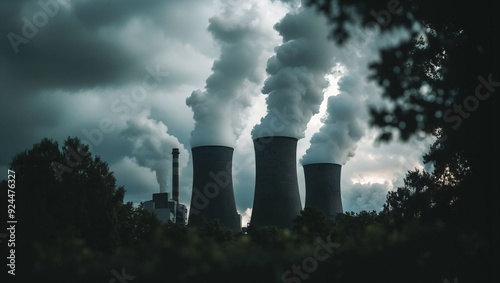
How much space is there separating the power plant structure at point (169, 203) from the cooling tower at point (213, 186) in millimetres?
23056

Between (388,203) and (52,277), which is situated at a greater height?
(388,203)

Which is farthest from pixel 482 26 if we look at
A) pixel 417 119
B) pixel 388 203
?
pixel 388 203

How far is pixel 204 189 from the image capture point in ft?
111

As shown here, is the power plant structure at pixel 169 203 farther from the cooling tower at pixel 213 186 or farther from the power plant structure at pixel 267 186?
the cooling tower at pixel 213 186

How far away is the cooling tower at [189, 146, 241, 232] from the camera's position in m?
34.1

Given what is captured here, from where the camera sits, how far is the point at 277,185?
107 ft

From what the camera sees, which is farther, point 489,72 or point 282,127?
point 282,127

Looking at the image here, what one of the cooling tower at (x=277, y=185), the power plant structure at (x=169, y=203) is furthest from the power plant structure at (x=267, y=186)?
the power plant structure at (x=169, y=203)

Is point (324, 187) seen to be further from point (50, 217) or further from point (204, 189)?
point (50, 217)

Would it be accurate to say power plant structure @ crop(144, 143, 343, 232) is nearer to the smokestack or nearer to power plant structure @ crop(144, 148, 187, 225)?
the smokestack

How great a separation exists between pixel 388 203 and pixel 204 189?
56.7ft

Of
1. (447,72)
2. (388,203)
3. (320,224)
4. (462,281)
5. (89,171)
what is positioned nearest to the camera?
(462,281)

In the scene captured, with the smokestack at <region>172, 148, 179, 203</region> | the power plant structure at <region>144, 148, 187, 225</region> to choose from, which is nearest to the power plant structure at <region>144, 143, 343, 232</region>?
the smokestack at <region>172, 148, 179, 203</region>

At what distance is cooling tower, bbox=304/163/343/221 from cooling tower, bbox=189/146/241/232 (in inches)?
198
